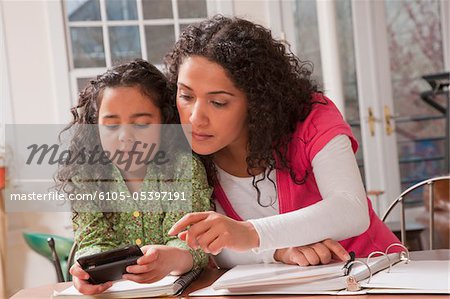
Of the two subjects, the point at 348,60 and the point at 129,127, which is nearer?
the point at 129,127

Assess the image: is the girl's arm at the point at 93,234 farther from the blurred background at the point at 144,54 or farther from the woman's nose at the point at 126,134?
the blurred background at the point at 144,54

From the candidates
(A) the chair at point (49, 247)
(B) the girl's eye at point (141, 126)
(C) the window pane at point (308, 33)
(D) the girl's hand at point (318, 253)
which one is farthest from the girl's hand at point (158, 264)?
(C) the window pane at point (308, 33)

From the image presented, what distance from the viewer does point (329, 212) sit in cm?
136

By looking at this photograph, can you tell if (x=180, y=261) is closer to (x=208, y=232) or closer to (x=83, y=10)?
(x=208, y=232)

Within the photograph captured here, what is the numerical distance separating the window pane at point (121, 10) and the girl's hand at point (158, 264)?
2930mm

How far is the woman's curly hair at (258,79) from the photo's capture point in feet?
4.90

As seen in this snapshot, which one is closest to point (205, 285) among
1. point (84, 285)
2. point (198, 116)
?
point (84, 285)

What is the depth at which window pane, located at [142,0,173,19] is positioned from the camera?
13.5 feet

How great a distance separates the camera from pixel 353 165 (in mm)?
1446

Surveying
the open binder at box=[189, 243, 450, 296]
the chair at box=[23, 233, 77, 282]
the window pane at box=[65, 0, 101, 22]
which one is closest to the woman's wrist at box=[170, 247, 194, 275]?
the open binder at box=[189, 243, 450, 296]

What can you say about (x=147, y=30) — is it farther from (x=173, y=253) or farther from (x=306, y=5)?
(x=173, y=253)


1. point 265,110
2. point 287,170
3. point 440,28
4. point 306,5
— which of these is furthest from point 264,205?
point 440,28

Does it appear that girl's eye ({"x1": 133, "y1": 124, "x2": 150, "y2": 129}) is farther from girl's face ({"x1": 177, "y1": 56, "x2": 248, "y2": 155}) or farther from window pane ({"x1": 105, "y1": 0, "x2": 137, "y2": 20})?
window pane ({"x1": 105, "y1": 0, "x2": 137, "y2": 20})

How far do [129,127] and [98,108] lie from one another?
13 centimetres
